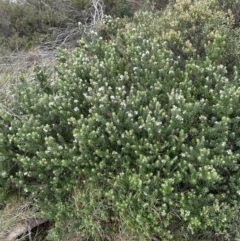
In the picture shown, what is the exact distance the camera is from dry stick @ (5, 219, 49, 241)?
3.97 meters

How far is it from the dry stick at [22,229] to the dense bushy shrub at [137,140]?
29 centimetres

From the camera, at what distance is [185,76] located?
397 centimetres

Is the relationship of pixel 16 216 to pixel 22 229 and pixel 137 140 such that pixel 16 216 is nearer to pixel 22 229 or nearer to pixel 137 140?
pixel 22 229

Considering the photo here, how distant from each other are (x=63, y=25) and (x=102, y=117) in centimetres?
431

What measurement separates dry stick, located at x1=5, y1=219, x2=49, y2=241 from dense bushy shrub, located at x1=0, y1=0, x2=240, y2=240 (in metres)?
0.29

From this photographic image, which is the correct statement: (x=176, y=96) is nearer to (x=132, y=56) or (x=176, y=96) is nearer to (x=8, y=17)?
(x=132, y=56)

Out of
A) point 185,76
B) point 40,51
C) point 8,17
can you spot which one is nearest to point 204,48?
point 185,76

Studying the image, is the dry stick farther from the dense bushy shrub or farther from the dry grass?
the dense bushy shrub

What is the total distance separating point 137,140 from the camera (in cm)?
357

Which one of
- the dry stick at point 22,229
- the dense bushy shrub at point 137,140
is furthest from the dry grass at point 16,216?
the dense bushy shrub at point 137,140

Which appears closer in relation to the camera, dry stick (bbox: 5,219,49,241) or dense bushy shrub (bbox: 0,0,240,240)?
dense bushy shrub (bbox: 0,0,240,240)

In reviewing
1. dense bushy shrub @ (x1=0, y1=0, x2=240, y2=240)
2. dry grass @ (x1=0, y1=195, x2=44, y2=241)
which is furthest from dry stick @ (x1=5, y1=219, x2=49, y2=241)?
dense bushy shrub @ (x1=0, y1=0, x2=240, y2=240)

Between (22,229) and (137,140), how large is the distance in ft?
4.94

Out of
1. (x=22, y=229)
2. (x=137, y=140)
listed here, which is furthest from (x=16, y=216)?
(x=137, y=140)
